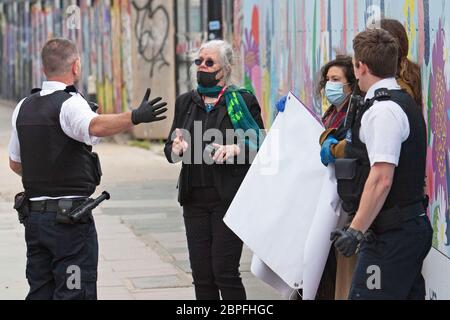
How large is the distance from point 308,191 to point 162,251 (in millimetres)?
4066

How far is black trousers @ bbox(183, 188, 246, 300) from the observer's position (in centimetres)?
613

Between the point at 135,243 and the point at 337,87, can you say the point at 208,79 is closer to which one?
the point at 337,87

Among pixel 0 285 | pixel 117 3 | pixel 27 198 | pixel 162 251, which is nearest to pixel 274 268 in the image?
pixel 27 198

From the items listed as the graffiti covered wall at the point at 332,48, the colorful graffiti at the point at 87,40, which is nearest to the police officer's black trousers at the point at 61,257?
the graffiti covered wall at the point at 332,48

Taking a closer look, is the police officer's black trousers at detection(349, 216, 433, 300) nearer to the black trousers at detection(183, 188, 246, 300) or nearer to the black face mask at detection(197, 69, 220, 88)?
the black trousers at detection(183, 188, 246, 300)

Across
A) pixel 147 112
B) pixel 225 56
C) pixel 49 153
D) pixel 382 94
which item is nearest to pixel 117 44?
pixel 225 56

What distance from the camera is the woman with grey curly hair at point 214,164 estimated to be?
6137 millimetres

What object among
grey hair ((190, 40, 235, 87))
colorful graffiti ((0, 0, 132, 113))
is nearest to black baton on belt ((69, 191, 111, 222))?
grey hair ((190, 40, 235, 87))

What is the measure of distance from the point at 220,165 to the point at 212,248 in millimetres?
502

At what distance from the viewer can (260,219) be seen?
18.9ft

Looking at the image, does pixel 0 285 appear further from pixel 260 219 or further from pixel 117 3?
pixel 117 3

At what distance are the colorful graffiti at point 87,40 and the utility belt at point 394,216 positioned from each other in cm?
1736

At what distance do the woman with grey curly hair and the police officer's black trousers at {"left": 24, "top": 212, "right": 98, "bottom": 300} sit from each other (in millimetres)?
740

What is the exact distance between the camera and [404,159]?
469 cm
